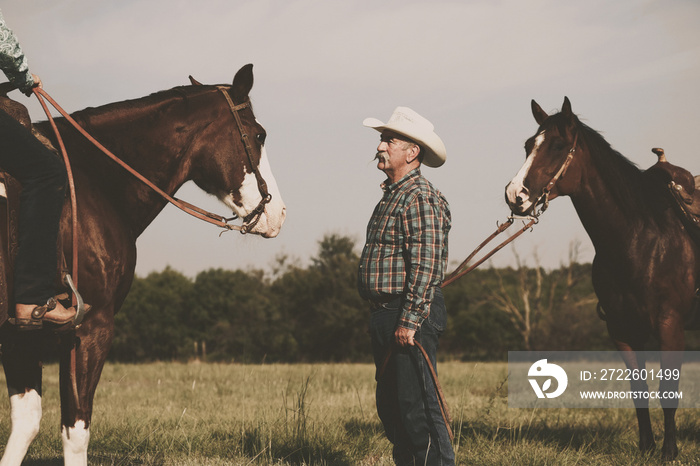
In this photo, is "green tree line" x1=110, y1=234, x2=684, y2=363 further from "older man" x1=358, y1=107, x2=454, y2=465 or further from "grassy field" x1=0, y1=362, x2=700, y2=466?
"older man" x1=358, y1=107, x2=454, y2=465

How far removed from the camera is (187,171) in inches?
168

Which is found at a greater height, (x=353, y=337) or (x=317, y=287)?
(x=317, y=287)

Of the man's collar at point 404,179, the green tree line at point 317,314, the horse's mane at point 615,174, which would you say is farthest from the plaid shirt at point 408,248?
the green tree line at point 317,314

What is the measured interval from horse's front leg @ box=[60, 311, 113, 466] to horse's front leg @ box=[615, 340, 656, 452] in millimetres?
4944

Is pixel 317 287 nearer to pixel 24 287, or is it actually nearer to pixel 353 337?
pixel 353 337

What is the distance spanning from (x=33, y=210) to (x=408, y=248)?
2.12 meters

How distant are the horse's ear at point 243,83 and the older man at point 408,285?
94cm

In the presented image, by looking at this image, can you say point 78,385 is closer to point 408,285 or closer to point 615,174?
point 408,285

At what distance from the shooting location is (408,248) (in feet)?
12.7

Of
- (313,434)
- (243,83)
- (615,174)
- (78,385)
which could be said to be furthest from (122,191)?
(615,174)

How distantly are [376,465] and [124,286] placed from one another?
267 cm

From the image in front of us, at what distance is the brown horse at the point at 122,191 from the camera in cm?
365

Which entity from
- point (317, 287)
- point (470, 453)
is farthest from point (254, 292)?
point (470, 453)

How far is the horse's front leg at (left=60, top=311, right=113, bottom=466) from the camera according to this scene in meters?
3.60
